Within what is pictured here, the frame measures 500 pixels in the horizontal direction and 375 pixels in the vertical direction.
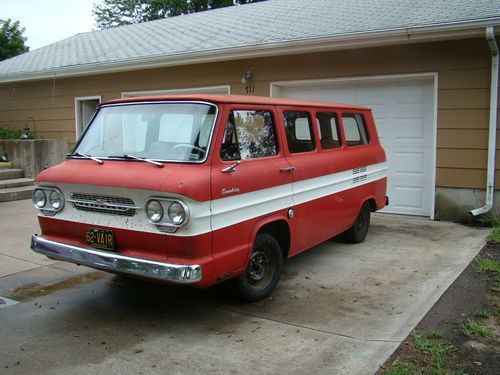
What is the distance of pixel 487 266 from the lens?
5703mm

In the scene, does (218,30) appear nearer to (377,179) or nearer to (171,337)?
(377,179)

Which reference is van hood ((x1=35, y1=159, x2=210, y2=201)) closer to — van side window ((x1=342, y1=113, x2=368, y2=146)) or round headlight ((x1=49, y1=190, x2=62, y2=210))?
round headlight ((x1=49, y1=190, x2=62, y2=210))

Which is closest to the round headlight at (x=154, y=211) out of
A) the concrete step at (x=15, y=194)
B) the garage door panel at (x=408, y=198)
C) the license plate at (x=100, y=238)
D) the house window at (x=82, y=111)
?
the license plate at (x=100, y=238)

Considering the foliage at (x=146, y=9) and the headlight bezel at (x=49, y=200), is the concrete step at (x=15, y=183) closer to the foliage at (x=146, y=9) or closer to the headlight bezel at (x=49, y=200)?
the headlight bezel at (x=49, y=200)

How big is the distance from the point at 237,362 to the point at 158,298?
1.55 metres

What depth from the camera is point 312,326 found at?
4211mm

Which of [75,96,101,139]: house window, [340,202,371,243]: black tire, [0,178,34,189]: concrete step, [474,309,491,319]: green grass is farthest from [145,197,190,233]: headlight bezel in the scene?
[75,96,101,139]: house window

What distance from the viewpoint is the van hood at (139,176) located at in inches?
148

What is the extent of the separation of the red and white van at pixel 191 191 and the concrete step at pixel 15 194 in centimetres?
632

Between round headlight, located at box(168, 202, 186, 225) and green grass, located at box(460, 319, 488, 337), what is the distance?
2.45 metres

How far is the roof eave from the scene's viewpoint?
25.0 ft

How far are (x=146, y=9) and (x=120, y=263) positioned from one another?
3142 cm

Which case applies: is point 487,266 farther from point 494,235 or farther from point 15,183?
point 15,183

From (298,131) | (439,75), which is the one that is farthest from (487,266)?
(439,75)
